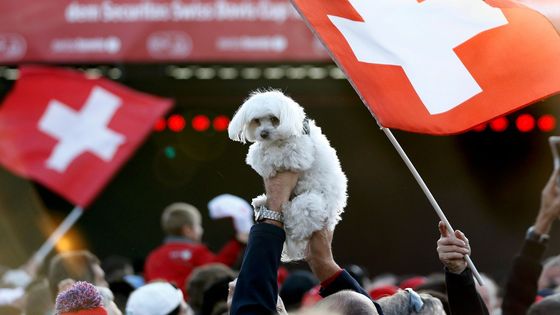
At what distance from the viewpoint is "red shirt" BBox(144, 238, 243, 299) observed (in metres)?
8.16

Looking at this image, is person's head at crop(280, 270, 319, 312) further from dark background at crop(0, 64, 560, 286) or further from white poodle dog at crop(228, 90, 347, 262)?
dark background at crop(0, 64, 560, 286)

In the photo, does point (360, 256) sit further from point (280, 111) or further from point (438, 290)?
point (280, 111)

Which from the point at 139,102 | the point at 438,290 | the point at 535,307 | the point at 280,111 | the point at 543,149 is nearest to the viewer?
the point at 280,111

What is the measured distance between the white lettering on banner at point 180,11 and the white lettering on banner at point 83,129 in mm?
661

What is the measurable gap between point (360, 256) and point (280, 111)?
769cm

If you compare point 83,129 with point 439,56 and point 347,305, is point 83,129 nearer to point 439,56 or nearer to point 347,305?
point 439,56

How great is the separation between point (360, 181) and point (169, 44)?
217 cm

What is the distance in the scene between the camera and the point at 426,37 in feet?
15.5

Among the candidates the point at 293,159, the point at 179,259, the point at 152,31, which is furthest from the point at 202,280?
the point at 152,31

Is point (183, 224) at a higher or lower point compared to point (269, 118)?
lower

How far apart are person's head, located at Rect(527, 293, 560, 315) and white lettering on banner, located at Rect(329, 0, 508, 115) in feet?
2.54

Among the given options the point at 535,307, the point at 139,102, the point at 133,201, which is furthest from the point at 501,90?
the point at 133,201

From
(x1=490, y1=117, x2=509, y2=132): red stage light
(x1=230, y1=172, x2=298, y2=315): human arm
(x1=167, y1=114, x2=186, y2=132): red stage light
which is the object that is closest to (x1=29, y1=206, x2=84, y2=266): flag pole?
(x1=167, y1=114, x2=186, y2=132): red stage light

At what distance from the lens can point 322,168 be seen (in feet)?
13.3
